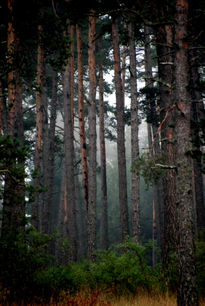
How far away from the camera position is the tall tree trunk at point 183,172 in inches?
204

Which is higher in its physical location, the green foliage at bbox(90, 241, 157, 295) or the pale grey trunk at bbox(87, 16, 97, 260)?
the pale grey trunk at bbox(87, 16, 97, 260)

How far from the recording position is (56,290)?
655 centimetres

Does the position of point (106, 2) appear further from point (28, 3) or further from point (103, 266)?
point (103, 266)

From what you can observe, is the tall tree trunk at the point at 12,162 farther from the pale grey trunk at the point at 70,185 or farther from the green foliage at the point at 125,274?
the pale grey trunk at the point at 70,185

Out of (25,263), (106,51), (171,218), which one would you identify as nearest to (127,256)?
(171,218)

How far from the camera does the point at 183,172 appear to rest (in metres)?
5.54

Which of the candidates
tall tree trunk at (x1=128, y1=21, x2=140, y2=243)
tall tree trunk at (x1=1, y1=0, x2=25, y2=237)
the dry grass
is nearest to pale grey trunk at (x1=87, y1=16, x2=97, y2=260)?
tall tree trunk at (x1=128, y1=21, x2=140, y2=243)

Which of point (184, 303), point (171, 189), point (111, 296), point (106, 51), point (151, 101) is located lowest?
point (111, 296)

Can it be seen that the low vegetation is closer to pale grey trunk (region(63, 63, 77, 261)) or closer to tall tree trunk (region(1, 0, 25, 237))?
tall tree trunk (region(1, 0, 25, 237))

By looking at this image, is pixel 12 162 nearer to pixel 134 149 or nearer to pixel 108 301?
pixel 108 301

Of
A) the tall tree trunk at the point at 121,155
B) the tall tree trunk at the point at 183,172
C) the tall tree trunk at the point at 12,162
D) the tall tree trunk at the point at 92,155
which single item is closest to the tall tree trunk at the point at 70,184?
the tall tree trunk at the point at 92,155

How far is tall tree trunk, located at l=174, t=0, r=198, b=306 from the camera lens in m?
5.18

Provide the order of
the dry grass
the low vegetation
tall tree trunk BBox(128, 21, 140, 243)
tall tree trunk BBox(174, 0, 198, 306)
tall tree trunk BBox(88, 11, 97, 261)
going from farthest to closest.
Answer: tall tree trunk BBox(88, 11, 97, 261)
tall tree trunk BBox(128, 21, 140, 243)
the low vegetation
the dry grass
tall tree trunk BBox(174, 0, 198, 306)

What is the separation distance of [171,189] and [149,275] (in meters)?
2.27
